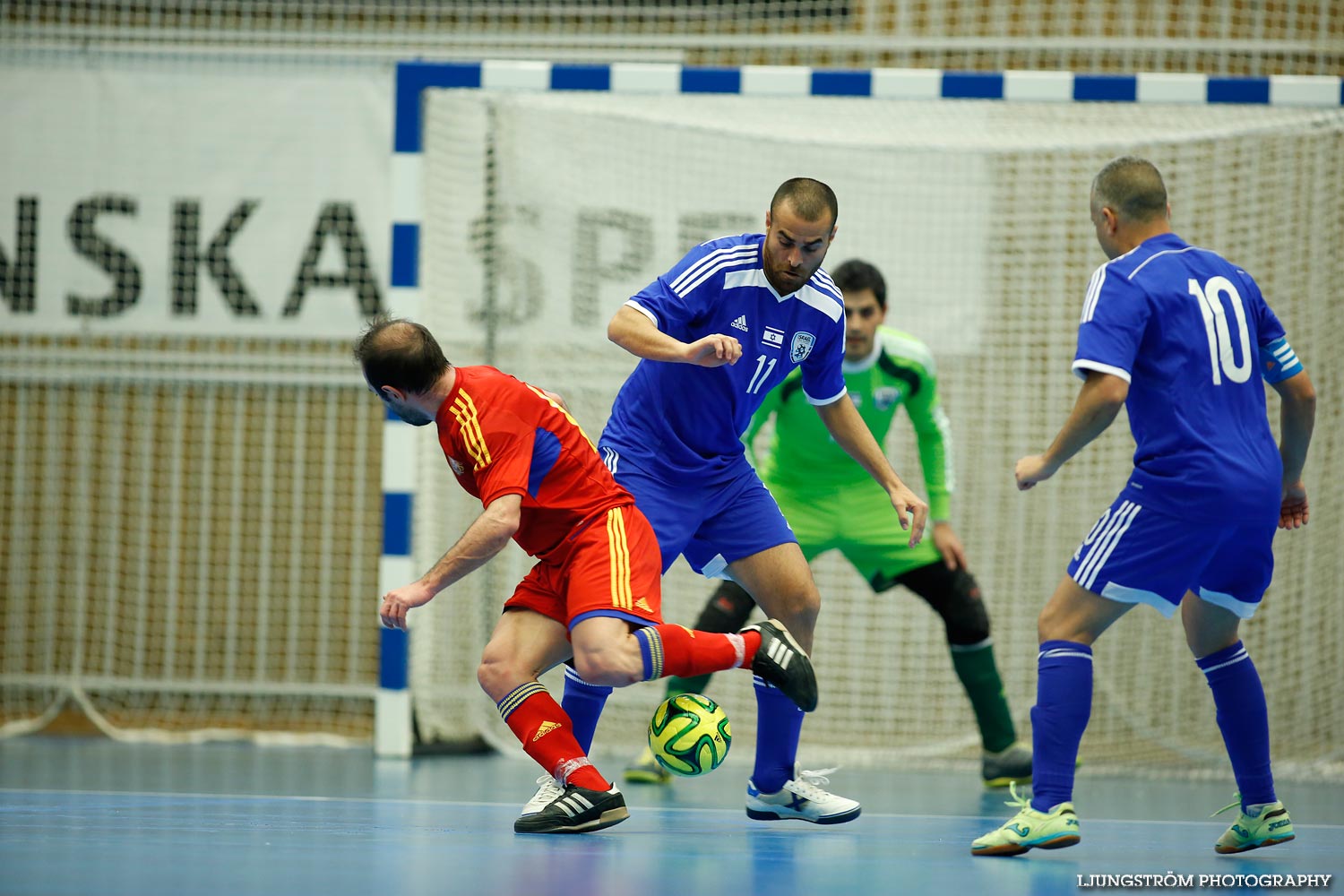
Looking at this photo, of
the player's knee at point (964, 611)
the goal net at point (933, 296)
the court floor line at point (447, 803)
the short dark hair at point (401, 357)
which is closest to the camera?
the short dark hair at point (401, 357)

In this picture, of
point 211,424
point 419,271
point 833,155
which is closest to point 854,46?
point 833,155

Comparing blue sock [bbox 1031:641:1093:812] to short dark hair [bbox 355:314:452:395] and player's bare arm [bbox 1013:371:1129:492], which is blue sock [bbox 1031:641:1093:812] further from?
short dark hair [bbox 355:314:452:395]

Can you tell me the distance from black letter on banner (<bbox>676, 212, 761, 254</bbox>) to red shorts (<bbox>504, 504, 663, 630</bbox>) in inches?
141

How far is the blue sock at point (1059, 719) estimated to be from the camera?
3.54 meters

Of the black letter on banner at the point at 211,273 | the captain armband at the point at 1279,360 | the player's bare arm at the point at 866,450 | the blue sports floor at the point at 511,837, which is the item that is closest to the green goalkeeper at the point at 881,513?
the blue sports floor at the point at 511,837

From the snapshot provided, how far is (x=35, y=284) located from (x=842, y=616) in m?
4.93

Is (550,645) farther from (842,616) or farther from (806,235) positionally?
(842,616)

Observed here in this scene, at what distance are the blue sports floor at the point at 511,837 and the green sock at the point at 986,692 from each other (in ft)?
0.78

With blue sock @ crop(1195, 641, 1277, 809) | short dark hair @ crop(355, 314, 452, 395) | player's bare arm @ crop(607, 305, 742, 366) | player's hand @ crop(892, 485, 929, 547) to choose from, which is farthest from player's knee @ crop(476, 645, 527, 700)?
blue sock @ crop(1195, 641, 1277, 809)

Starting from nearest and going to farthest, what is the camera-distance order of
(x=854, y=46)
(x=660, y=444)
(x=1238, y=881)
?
(x=1238, y=881)
(x=660, y=444)
(x=854, y=46)

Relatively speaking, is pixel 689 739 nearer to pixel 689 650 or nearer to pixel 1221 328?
pixel 689 650

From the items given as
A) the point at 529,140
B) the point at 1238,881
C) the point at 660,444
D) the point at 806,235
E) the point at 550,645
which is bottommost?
the point at 1238,881

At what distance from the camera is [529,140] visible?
705 cm

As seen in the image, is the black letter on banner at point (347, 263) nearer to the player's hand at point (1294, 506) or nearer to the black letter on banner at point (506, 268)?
the black letter on banner at point (506, 268)
